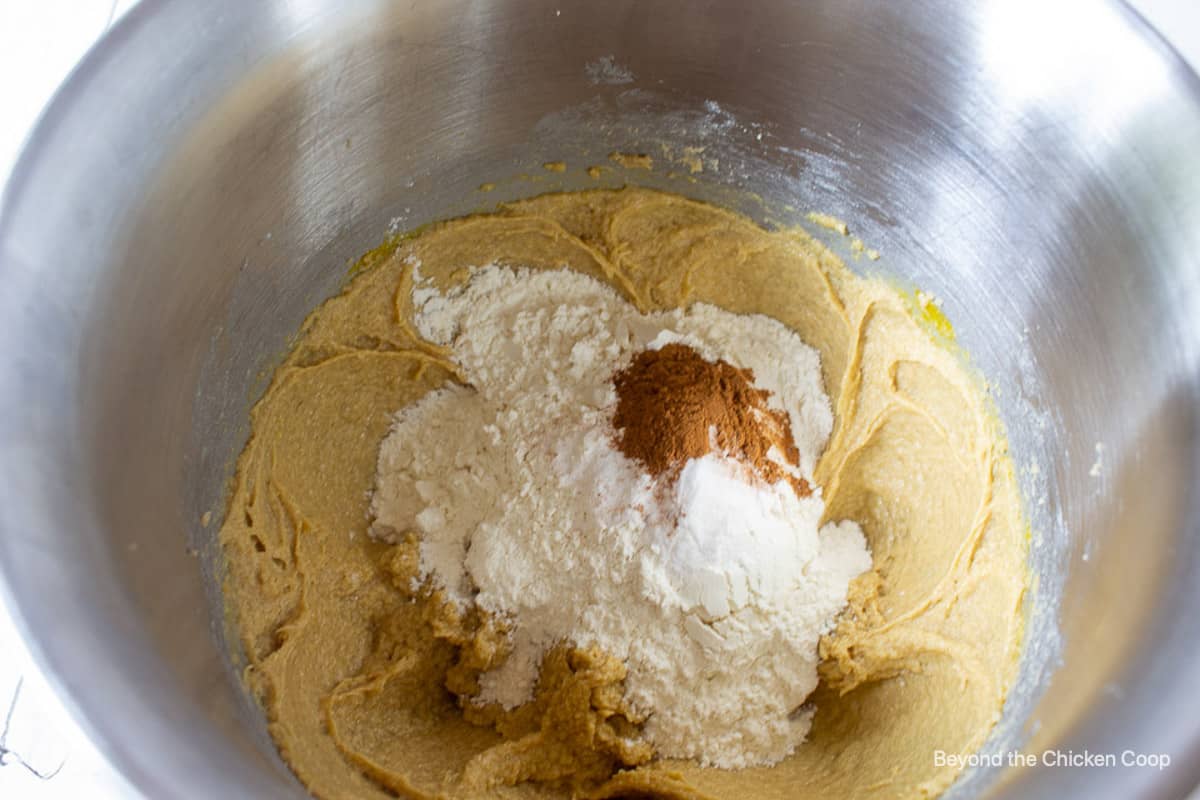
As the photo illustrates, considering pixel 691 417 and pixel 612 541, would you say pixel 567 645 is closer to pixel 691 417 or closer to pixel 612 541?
pixel 612 541

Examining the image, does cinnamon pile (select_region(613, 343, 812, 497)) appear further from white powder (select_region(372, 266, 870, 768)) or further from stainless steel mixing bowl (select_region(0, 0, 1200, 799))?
stainless steel mixing bowl (select_region(0, 0, 1200, 799))

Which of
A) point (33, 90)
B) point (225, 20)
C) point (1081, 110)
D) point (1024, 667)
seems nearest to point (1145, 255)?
point (1081, 110)

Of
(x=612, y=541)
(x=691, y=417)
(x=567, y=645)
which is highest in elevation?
(x=691, y=417)

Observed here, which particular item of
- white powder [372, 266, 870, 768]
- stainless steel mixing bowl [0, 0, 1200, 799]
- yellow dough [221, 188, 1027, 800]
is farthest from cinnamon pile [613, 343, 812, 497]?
stainless steel mixing bowl [0, 0, 1200, 799]

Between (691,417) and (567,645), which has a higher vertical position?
(691,417)

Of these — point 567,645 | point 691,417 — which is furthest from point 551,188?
point 567,645

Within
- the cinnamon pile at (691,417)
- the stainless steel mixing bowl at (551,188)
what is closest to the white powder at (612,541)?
the cinnamon pile at (691,417)
